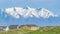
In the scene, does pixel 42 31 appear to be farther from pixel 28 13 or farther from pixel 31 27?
pixel 28 13

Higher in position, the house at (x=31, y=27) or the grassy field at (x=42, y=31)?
the house at (x=31, y=27)

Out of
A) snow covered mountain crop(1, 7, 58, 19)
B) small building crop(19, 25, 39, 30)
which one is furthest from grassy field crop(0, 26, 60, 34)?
snow covered mountain crop(1, 7, 58, 19)

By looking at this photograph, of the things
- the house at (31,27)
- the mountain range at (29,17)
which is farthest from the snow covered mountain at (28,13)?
the house at (31,27)

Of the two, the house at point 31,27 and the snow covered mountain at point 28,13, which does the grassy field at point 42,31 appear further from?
the snow covered mountain at point 28,13

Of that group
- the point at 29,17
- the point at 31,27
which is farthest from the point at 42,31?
the point at 29,17

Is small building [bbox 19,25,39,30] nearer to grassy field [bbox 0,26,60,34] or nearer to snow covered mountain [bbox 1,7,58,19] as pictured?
grassy field [bbox 0,26,60,34]

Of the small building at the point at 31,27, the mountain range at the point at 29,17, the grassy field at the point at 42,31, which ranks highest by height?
the mountain range at the point at 29,17

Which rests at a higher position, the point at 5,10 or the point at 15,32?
the point at 5,10

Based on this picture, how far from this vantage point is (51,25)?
9.11 ft

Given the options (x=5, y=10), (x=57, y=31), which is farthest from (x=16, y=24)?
(x=57, y=31)

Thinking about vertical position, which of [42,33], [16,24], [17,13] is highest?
[17,13]

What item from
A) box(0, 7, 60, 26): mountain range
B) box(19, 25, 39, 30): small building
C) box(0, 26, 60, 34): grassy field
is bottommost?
box(0, 26, 60, 34): grassy field

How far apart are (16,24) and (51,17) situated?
0.64m

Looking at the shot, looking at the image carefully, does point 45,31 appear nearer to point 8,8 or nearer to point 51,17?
point 51,17
